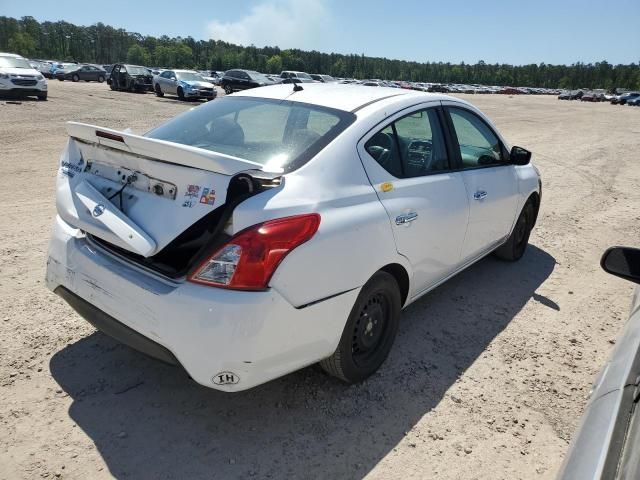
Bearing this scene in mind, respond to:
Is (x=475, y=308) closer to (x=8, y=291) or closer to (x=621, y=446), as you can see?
(x=621, y=446)

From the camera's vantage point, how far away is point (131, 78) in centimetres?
2905

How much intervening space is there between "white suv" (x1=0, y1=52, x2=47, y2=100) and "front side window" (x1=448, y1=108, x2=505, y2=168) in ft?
63.7

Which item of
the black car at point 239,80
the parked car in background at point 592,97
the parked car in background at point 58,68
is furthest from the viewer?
the parked car in background at point 592,97

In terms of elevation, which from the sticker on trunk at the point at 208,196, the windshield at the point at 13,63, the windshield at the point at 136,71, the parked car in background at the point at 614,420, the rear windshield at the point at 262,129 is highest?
the windshield at the point at 136,71

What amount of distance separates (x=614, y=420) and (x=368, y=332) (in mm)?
1581

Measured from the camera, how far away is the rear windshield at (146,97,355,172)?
2736mm

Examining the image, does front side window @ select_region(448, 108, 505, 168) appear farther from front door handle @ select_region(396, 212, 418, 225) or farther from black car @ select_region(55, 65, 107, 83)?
black car @ select_region(55, 65, 107, 83)

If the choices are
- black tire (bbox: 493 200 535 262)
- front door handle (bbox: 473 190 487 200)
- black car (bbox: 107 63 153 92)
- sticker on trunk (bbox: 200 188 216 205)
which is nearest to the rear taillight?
sticker on trunk (bbox: 200 188 216 205)

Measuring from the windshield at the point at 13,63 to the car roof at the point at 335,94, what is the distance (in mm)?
19177

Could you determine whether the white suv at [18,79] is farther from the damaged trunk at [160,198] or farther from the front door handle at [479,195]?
the front door handle at [479,195]

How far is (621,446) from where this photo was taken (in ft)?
4.47

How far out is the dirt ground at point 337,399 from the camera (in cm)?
238

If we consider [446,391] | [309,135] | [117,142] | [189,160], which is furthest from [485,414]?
[117,142]

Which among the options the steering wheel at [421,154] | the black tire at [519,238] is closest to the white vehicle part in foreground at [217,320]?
the steering wheel at [421,154]
